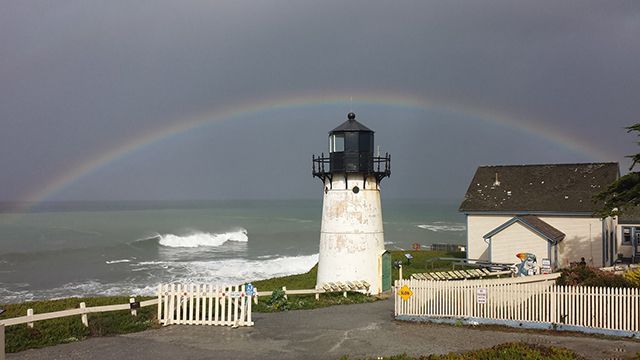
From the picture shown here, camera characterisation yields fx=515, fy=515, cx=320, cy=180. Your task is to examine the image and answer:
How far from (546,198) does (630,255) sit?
9.12m

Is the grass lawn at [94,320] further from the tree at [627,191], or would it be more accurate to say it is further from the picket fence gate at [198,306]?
the tree at [627,191]

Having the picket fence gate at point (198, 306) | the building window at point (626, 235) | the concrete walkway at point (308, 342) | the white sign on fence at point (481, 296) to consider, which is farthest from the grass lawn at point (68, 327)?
the building window at point (626, 235)

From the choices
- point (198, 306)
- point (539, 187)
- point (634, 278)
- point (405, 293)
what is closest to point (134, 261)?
point (539, 187)

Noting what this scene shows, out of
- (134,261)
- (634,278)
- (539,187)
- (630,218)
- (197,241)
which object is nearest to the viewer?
(634,278)

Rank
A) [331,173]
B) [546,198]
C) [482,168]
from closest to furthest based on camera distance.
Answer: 1. [331,173]
2. [546,198]
3. [482,168]

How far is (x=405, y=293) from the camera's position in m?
15.9

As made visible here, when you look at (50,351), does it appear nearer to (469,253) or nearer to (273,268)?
(469,253)

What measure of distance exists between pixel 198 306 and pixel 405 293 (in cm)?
629

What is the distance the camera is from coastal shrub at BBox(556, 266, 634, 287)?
46.2 ft

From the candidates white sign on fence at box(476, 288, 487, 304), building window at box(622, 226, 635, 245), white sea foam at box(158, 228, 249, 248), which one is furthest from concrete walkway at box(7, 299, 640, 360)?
white sea foam at box(158, 228, 249, 248)

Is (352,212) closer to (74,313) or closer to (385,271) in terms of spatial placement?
(385,271)

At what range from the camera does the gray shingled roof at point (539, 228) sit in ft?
90.5

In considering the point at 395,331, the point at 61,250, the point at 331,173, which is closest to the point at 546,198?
the point at 331,173

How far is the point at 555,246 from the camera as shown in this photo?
27.9 meters
